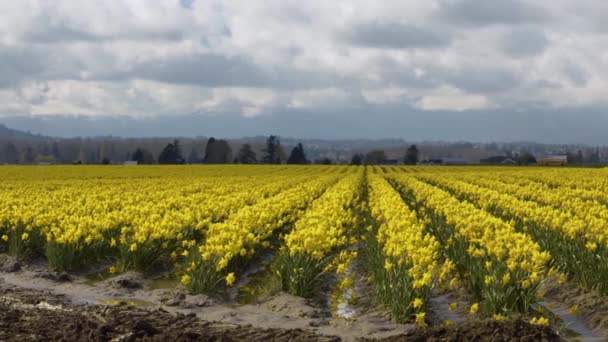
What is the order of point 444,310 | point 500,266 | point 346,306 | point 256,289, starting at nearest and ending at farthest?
1. point 500,266
2. point 444,310
3. point 346,306
4. point 256,289

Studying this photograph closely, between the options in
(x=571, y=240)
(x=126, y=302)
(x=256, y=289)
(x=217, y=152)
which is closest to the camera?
(x=126, y=302)

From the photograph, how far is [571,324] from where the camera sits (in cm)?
826

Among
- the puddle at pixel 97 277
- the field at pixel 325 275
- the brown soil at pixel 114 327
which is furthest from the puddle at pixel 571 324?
the puddle at pixel 97 277

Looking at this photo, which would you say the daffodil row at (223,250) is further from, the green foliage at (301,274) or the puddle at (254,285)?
the green foliage at (301,274)

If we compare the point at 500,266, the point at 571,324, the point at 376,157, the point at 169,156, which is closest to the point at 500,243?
the point at 500,266

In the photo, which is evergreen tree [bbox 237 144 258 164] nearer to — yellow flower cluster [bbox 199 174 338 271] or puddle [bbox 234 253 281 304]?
yellow flower cluster [bbox 199 174 338 271]

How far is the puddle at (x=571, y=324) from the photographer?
7.75 metres

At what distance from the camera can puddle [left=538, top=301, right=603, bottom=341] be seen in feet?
25.4

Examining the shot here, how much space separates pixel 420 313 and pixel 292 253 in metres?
2.68

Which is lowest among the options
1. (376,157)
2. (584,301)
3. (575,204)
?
(584,301)

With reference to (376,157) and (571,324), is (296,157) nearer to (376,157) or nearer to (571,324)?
(376,157)

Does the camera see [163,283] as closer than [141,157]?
Yes

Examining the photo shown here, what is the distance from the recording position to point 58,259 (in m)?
11.8

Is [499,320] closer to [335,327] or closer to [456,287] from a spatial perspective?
[335,327]
